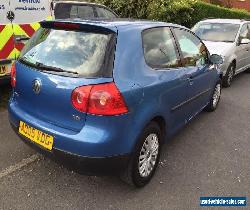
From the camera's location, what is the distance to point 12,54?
5.39 m

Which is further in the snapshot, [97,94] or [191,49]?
[191,49]

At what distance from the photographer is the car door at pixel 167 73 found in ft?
11.4

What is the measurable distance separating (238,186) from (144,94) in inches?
59.7

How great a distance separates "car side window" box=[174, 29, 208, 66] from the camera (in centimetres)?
429

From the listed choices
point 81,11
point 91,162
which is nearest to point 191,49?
point 91,162

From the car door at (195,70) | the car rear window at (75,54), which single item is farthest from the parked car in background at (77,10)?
the car rear window at (75,54)

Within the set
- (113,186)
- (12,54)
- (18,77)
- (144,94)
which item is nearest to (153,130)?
(144,94)

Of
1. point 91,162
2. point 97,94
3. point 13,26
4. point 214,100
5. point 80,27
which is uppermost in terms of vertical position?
point 80,27

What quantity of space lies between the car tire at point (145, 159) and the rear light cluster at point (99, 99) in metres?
0.50

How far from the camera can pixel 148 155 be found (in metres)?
3.60

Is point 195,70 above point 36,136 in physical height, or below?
above

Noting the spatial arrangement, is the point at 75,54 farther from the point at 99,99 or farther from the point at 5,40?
the point at 5,40

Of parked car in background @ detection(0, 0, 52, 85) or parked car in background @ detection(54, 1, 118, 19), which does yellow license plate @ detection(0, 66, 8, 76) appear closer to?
parked car in background @ detection(0, 0, 52, 85)

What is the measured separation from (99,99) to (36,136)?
2.59 feet
